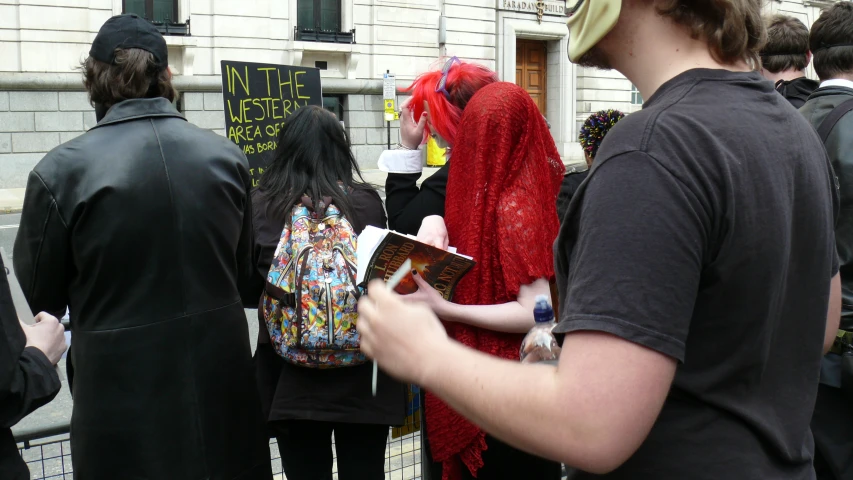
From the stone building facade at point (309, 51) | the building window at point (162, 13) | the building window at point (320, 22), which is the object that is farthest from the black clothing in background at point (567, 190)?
the building window at point (320, 22)

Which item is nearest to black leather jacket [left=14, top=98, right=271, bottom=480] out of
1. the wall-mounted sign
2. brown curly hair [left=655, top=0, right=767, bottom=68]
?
brown curly hair [left=655, top=0, right=767, bottom=68]

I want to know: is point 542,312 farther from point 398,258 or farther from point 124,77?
point 124,77

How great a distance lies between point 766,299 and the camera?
48.6 inches

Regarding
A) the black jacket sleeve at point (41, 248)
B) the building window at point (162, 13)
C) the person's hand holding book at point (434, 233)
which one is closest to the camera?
the black jacket sleeve at point (41, 248)

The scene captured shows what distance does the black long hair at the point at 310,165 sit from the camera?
3.02 metres

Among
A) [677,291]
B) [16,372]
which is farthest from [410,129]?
[677,291]

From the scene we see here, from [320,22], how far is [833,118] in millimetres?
17714

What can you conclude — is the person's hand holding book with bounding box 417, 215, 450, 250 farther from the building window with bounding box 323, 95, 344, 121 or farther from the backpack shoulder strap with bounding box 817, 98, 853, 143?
the building window with bounding box 323, 95, 344, 121

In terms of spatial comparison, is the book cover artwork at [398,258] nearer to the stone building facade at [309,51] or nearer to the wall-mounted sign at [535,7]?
the stone building facade at [309,51]

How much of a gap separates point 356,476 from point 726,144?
222 centimetres

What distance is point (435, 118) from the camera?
2.92 m

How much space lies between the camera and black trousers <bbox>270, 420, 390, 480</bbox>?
2.99m

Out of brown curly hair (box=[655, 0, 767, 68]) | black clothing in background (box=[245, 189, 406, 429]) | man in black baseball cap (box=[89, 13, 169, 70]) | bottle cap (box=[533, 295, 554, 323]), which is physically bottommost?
black clothing in background (box=[245, 189, 406, 429])

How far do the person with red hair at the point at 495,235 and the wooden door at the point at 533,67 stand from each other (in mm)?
21812
